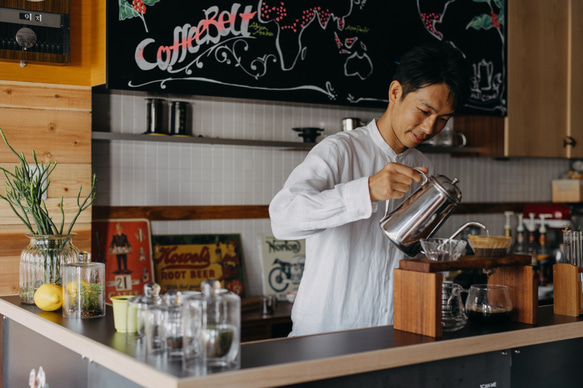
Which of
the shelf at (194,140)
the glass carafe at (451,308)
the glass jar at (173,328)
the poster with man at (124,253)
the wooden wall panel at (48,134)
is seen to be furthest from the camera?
the poster with man at (124,253)

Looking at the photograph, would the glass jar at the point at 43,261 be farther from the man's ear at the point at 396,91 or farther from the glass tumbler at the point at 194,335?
the man's ear at the point at 396,91

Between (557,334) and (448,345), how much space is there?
0.44m

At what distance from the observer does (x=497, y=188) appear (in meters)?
4.75

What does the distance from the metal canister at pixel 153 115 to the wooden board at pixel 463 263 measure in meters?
1.80

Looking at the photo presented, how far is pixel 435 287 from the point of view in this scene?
1.79 meters

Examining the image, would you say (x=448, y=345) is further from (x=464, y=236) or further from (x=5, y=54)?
(x=464, y=236)

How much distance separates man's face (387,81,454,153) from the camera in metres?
2.19

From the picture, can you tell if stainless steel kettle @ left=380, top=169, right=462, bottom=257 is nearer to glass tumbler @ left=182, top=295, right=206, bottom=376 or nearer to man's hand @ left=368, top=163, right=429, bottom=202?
man's hand @ left=368, top=163, right=429, bottom=202

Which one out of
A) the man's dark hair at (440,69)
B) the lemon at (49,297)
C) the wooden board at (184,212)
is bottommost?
the lemon at (49,297)

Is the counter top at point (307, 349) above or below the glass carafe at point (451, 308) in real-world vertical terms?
below

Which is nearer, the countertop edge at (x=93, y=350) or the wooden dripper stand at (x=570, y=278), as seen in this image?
the countertop edge at (x=93, y=350)

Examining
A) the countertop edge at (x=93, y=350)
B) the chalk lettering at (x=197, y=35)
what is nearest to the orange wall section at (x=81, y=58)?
the chalk lettering at (x=197, y=35)

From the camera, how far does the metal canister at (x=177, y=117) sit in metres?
3.42

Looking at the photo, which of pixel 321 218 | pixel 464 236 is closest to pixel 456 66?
pixel 321 218
